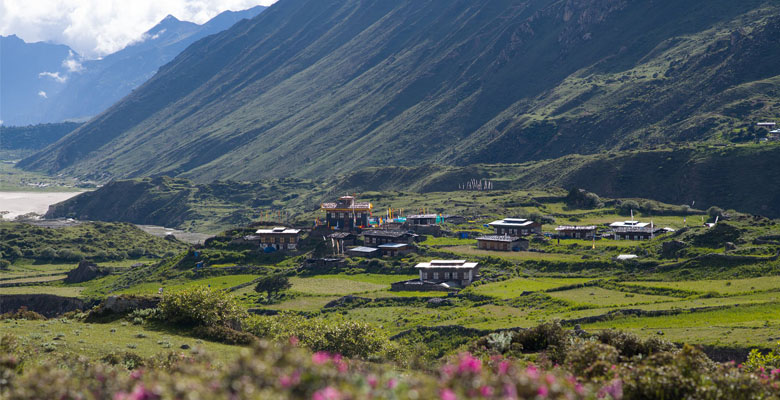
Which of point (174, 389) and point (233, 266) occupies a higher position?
point (174, 389)

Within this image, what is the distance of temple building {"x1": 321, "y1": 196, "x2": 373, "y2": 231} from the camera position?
530ft

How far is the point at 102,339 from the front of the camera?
48.8 metres

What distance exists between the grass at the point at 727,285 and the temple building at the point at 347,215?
3061 inches

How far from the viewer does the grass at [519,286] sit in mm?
99000

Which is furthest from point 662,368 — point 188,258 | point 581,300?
point 188,258

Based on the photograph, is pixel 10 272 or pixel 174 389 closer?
pixel 174 389

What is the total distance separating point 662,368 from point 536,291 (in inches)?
2849

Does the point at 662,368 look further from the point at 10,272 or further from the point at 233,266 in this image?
the point at 10,272

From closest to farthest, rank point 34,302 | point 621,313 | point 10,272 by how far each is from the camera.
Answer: point 621,313
point 34,302
point 10,272

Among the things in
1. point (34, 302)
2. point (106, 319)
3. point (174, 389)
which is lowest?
point (34, 302)

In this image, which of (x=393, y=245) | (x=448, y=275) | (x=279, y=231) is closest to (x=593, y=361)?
(x=448, y=275)

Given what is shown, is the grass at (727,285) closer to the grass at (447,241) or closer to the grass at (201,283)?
the grass at (447,241)

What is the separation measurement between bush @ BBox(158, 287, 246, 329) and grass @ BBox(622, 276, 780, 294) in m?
58.4

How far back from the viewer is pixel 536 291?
97.6 metres
